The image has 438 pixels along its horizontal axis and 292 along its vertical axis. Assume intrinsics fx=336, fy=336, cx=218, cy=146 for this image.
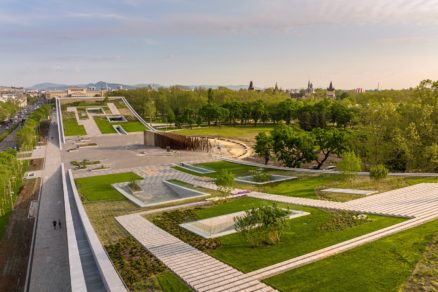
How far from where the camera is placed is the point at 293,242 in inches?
476

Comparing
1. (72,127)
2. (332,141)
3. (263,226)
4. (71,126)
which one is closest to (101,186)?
(263,226)

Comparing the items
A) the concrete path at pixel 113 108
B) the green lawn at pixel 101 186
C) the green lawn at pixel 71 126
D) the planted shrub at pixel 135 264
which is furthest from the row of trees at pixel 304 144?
the concrete path at pixel 113 108

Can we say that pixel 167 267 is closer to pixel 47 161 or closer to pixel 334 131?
pixel 334 131

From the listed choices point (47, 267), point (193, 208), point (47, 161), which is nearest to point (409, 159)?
point (193, 208)

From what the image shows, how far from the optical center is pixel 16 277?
13.7m

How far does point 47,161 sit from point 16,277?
24143 mm

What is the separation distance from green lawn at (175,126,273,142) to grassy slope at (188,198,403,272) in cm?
3443

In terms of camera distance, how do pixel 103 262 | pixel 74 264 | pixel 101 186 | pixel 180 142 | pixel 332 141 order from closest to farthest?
pixel 74 264, pixel 103 262, pixel 101 186, pixel 332 141, pixel 180 142

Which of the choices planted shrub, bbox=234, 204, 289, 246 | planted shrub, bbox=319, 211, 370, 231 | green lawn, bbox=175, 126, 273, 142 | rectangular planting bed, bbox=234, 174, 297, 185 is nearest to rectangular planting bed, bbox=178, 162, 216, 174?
rectangular planting bed, bbox=234, 174, 297, 185

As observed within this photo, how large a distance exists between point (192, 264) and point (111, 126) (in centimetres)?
4896

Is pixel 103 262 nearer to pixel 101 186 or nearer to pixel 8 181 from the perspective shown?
pixel 101 186

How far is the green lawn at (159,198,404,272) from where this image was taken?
10953mm

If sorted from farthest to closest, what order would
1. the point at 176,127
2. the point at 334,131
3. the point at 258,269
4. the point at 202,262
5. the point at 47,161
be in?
the point at 176,127
the point at 47,161
the point at 334,131
the point at 202,262
the point at 258,269

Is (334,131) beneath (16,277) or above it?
above
